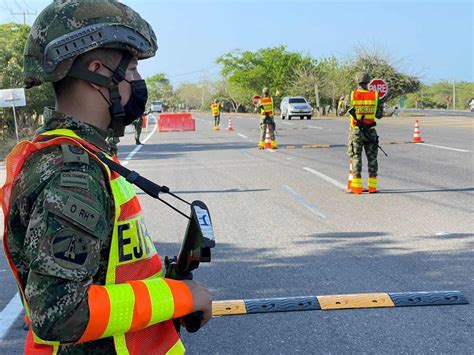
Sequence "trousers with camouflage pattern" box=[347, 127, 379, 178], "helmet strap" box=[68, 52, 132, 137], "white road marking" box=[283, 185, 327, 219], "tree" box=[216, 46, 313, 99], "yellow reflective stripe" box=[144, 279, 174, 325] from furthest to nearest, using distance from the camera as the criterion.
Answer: "tree" box=[216, 46, 313, 99] < "trousers with camouflage pattern" box=[347, 127, 379, 178] < "white road marking" box=[283, 185, 327, 219] < "helmet strap" box=[68, 52, 132, 137] < "yellow reflective stripe" box=[144, 279, 174, 325]

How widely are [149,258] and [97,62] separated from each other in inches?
23.2

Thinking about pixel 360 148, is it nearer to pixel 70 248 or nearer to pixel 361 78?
pixel 361 78

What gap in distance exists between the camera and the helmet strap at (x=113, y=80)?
161 centimetres

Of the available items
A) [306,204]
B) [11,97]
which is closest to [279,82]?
[11,97]

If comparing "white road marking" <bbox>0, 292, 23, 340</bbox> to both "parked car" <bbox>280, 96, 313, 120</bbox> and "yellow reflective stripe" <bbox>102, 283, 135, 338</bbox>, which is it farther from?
"parked car" <bbox>280, 96, 313, 120</bbox>

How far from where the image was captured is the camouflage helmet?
61.7 inches

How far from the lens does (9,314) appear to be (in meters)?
4.50

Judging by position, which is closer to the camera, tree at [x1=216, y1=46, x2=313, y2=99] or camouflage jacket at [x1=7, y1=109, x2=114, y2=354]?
camouflage jacket at [x1=7, y1=109, x2=114, y2=354]

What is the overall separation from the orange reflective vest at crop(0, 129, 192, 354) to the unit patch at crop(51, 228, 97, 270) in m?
0.10

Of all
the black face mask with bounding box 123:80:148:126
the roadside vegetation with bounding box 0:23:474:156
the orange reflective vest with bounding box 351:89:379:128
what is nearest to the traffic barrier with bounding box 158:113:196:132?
the roadside vegetation with bounding box 0:23:474:156

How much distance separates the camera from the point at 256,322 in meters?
4.20

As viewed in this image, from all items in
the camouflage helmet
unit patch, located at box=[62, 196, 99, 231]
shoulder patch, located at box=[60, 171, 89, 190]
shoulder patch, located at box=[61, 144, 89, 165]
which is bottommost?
unit patch, located at box=[62, 196, 99, 231]

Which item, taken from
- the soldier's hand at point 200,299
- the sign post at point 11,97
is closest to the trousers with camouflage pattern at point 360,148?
the soldier's hand at point 200,299

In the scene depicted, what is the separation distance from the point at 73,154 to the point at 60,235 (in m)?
0.22
